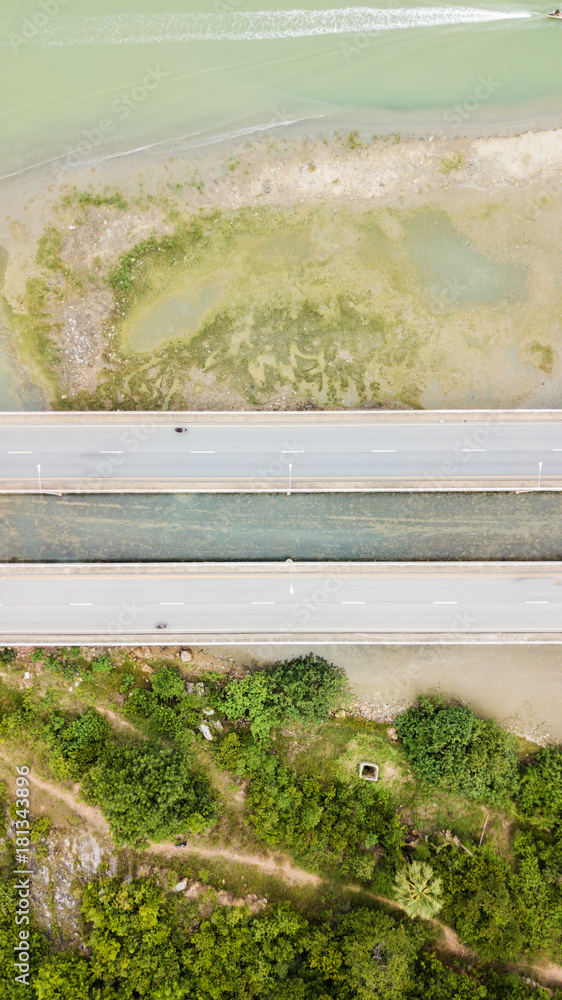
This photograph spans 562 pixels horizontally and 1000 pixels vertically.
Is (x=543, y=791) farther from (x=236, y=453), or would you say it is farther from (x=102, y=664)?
(x=102, y=664)

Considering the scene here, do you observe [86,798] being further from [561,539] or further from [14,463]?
[561,539]

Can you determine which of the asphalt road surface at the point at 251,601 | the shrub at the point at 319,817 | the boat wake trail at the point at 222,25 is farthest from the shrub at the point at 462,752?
the boat wake trail at the point at 222,25

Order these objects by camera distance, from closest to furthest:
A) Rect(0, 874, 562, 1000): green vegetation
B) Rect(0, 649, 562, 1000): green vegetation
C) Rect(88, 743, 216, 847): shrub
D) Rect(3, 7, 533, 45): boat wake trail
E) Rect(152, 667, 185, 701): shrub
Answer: Rect(88, 743, 216, 847): shrub → Rect(0, 874, 562, 1000): green vegetation → Rect(0, 649, 562, 1000): green vegetation → Rect(152, 667, 185, 701): shrub → Rect(3, 7, 533, 45): boat wake trail

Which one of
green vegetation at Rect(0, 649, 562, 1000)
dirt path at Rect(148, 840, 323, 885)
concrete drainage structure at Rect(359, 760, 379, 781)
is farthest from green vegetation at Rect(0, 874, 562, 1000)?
concrete drainage structure at Rect(359, 760, 379, 781)

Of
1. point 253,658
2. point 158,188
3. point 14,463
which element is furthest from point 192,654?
point 158,188

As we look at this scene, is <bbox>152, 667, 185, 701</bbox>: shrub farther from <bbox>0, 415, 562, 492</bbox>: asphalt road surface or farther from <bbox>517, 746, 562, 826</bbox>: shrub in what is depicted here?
<bbox>517, 746, 562, 826</bbox>: shrub

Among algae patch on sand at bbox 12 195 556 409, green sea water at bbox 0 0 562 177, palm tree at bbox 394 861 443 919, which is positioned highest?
green sea water at bbox 0 0 562 177
